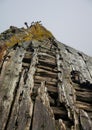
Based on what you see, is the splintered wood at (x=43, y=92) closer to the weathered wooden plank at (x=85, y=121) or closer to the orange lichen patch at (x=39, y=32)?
the weathered wooden plank at (x=85, y=121)

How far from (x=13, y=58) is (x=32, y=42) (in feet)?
7.23

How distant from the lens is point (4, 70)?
19.5ft

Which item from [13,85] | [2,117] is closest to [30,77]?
[13,85]

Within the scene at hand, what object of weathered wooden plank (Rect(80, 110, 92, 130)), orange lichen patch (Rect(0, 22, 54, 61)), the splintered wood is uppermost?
orange lichen patch (Rect(0, 22, 54, 61))

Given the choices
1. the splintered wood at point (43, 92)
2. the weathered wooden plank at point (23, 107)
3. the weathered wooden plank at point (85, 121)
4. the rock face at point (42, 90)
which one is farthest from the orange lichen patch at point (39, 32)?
the weathered wooden plank at point (85, 121)

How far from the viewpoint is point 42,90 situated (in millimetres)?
5168

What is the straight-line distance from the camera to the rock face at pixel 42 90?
405 cm

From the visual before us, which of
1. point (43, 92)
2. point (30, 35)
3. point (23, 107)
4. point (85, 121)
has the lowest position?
point (85, 121)

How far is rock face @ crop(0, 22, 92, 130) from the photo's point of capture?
4.05 metres

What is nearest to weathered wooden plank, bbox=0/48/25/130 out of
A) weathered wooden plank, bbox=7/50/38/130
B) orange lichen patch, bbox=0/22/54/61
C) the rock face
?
the rock face

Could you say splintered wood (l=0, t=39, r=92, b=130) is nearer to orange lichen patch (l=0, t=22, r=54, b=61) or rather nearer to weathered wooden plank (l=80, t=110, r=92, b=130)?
weathered wooden plank (l=80, t=110, r=92, b=130)

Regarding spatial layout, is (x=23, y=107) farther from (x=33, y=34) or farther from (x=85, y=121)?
(x=33, y=34)

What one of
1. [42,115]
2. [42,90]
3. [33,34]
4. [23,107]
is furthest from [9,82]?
[33,34]

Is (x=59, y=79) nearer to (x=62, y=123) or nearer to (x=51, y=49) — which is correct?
(x=62, y=123)
